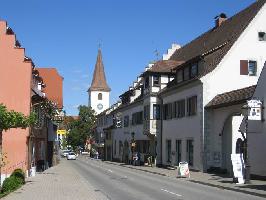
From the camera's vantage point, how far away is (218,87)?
40.0 m

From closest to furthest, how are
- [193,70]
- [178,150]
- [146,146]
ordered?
1. [193,70]
2. [178,150]
3. [146,146]

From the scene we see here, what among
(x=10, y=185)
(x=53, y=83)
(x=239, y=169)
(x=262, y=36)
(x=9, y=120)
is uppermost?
(x=262, y=36)

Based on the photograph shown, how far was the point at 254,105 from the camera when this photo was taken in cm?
2717

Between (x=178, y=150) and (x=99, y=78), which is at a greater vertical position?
(x=99, y=78)

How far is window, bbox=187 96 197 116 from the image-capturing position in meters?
41.7

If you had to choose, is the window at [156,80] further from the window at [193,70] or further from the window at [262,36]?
the window at [262,36]

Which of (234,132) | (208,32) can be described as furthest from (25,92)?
(208,32)

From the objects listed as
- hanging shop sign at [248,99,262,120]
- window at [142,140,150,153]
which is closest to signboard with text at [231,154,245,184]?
hanging shop sign at [248,99,262,120]

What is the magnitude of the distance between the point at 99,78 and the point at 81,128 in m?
19.9

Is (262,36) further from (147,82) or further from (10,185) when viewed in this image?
(10,185)

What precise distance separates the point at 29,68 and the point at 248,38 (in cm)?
1683

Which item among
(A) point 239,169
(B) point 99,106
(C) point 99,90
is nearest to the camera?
(A) point 239,169

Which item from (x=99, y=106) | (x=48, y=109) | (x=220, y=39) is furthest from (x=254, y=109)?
(x=99, y=106)

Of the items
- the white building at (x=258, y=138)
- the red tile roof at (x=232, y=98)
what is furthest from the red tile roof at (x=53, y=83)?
the white building at (x=258, y=138)
